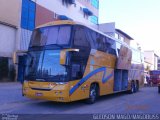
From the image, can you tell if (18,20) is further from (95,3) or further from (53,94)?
(95,3)

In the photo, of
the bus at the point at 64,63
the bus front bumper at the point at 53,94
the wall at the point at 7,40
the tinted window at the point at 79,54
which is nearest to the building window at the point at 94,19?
the wall at the point at 7,40

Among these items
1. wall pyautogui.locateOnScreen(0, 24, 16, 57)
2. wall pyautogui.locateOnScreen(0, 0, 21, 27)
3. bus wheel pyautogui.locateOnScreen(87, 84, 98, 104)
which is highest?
wall pyautogui.locateOnScreen(0, 0, 21, 27)

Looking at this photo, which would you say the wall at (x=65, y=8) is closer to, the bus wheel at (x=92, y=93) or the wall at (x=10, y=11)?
the wall at (x=10, y=11)

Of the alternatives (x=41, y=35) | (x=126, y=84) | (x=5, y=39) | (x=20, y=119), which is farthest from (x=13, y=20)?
(x=20, y=119)

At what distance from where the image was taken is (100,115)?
1100 cm

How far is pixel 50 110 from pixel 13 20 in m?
20.6

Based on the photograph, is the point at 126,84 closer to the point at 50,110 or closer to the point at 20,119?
the point at 50,110

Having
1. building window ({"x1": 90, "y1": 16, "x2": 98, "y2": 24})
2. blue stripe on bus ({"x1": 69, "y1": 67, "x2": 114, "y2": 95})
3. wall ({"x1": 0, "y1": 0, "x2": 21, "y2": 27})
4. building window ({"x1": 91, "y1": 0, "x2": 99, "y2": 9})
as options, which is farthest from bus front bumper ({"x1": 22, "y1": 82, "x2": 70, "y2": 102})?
building window ({"x1": 91, "y1": 0, "x2": 99, "y2": 9})

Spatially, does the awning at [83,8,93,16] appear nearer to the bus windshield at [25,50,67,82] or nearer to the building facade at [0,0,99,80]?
the building facade at [0,0,99,80]

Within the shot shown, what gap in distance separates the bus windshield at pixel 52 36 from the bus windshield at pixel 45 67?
1.45 ft

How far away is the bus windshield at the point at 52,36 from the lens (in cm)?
1271

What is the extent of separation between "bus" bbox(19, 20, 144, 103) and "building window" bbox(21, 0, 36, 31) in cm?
1878

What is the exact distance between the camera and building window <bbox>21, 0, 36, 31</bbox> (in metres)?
32.6

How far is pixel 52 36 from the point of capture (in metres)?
13.0
